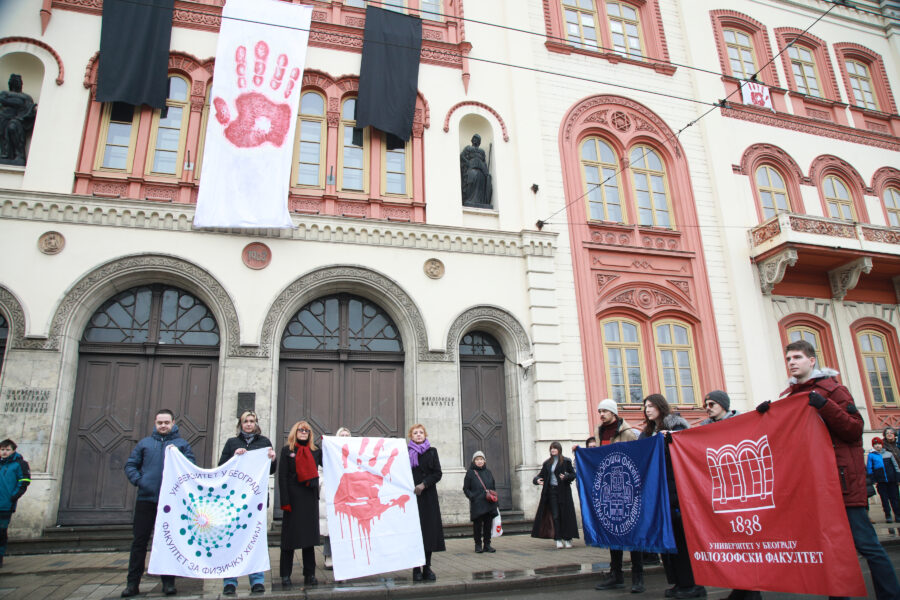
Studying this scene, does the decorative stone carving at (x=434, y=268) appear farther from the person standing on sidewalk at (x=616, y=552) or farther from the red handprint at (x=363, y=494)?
the person standing on sidewalk at (x=616, y=552)

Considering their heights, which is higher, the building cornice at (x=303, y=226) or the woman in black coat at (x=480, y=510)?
the building cornice at (x=303, y=226)

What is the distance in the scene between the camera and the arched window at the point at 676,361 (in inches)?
607

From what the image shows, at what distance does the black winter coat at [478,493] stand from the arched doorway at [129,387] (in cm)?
527

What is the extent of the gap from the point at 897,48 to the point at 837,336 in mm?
11816

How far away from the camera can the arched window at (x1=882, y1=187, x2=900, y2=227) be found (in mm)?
19484

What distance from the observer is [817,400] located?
468 cm

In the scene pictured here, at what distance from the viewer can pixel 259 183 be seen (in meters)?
Result: 12.8

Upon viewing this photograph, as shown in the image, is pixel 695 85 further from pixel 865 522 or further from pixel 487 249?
pixel 865 522

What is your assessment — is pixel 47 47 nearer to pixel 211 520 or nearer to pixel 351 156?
pixel 351 156

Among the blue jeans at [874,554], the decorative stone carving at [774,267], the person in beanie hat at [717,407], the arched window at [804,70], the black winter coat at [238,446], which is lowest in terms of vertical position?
the blue jeans at [874,554]

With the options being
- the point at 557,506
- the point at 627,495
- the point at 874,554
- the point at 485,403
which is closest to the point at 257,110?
the point at 485,403

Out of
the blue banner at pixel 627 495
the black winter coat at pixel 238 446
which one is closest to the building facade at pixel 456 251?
the black winter coat at pixel 238 446

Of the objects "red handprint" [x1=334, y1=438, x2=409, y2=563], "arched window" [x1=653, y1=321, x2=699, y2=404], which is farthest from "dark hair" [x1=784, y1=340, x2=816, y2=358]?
"arched window" [x1=653, y1=321, x2=699, y2=404]

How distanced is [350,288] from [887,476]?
39.2 ft
